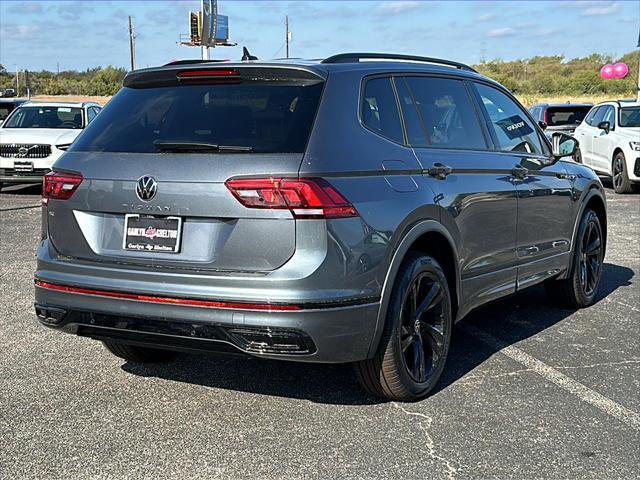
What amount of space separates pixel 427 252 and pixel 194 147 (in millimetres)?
1442

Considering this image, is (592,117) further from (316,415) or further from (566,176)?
(316,415)

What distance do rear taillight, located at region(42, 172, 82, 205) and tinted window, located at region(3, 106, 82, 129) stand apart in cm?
1123

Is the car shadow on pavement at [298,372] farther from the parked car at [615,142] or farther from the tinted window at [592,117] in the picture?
the tinted window at [592,117]

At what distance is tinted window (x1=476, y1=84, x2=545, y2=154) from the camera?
541cm

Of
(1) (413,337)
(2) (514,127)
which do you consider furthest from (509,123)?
(1) (413,337)

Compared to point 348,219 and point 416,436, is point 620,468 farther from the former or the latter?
point 348,219

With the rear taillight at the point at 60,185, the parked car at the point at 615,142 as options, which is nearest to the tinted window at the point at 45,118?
the parked car at the point at 615,142

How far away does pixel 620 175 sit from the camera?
15328mm

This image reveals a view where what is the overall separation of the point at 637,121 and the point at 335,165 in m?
13.7

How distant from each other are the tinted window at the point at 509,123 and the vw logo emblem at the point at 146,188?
8.10 ft

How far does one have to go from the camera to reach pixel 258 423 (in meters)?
4.01

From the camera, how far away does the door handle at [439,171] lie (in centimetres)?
439

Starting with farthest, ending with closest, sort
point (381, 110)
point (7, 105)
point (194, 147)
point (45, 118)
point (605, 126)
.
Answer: point (7, 105) → point (605, 126) → point (45, 118) → point (381, 110) → point (194, 147)

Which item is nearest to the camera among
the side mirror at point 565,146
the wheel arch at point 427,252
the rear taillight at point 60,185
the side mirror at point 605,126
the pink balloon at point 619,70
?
the wheel arch at point 427,252
